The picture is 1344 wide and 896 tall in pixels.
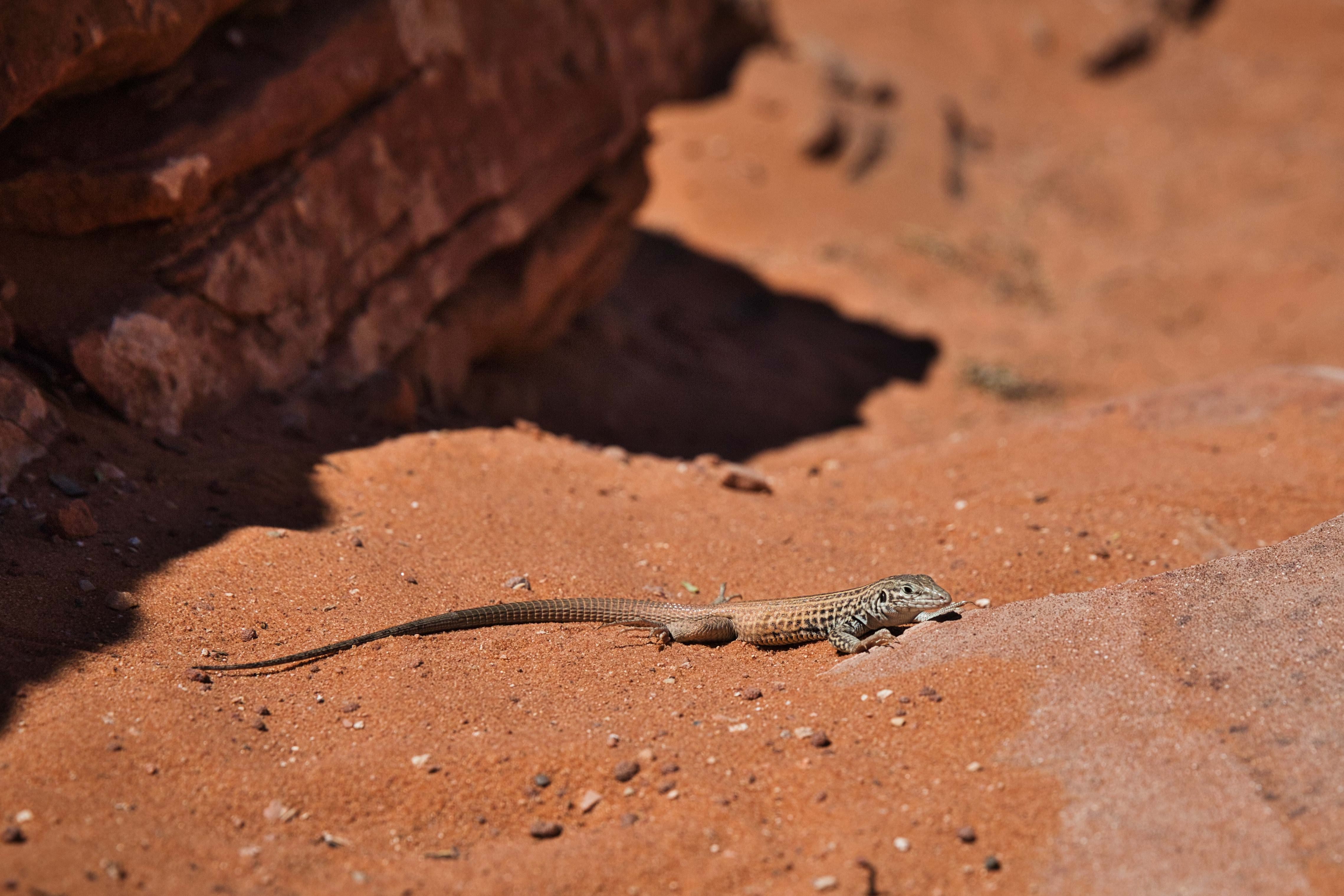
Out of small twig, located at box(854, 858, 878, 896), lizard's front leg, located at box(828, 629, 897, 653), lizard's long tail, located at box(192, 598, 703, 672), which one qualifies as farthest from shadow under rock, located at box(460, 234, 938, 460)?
small twig, located at box(854, 858, 878, 896)

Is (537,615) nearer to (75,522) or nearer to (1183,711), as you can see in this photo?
(75,522)

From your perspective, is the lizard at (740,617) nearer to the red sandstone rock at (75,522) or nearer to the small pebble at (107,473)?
the red sandstone rock at (75,522)

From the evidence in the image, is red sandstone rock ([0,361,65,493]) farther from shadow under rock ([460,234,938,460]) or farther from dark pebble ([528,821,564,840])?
shadow under rock ([460,234,938,460])

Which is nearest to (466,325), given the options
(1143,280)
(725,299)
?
(725,299)

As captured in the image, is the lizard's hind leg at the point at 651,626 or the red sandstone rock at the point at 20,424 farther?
the lizard's hind leg at the point at 651,626

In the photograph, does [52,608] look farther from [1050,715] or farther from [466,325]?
[466,325]

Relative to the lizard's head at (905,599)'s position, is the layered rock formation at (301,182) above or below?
above

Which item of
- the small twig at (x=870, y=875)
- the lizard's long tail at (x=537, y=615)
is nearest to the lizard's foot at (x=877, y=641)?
the lizard's long tail at (x=537, y=615)
